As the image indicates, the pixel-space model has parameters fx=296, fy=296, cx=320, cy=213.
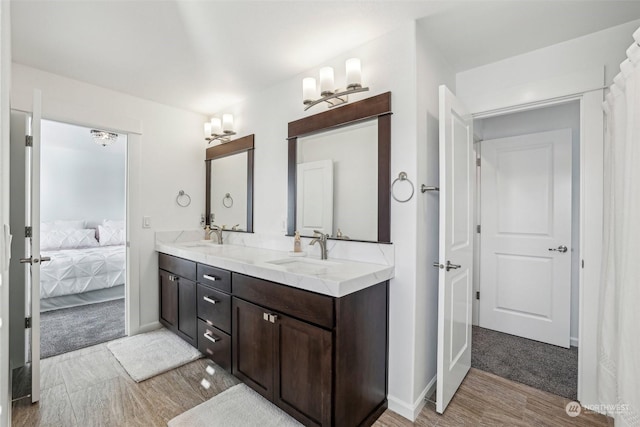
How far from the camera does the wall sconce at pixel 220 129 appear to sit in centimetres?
304

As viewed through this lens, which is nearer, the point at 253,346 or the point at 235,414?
the point at 235,414

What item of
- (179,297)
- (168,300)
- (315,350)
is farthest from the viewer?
(168,300)

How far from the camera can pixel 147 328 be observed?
303 centimetres

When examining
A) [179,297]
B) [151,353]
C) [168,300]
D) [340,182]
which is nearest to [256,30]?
[340,182]

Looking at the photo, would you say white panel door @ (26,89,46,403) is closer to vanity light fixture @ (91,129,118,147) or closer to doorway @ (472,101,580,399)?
vanity light fixture @ (91,129,118,147)

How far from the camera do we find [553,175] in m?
2.86

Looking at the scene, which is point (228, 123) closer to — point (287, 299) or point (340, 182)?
point (340, 182)

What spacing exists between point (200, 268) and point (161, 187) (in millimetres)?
1266

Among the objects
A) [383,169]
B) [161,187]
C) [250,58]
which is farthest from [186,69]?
[383,169]

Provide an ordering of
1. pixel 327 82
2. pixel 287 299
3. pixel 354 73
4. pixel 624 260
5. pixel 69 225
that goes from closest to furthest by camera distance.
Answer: pixel 624 260 < pixel 287 299 < pixel 354 73 < pixel 327 82 < pixel 69 225

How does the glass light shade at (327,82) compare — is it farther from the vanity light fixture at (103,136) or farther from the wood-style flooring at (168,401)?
the vanity light fixture at (103,136)

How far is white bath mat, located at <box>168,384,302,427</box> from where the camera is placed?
5.70 ft

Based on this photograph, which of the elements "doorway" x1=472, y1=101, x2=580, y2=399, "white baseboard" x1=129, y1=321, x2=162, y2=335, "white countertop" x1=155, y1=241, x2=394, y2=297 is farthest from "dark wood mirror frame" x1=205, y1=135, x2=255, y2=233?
"doorway" x1=472, y1=101, x2=580, y2=399

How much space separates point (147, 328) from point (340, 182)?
8.23 ft
